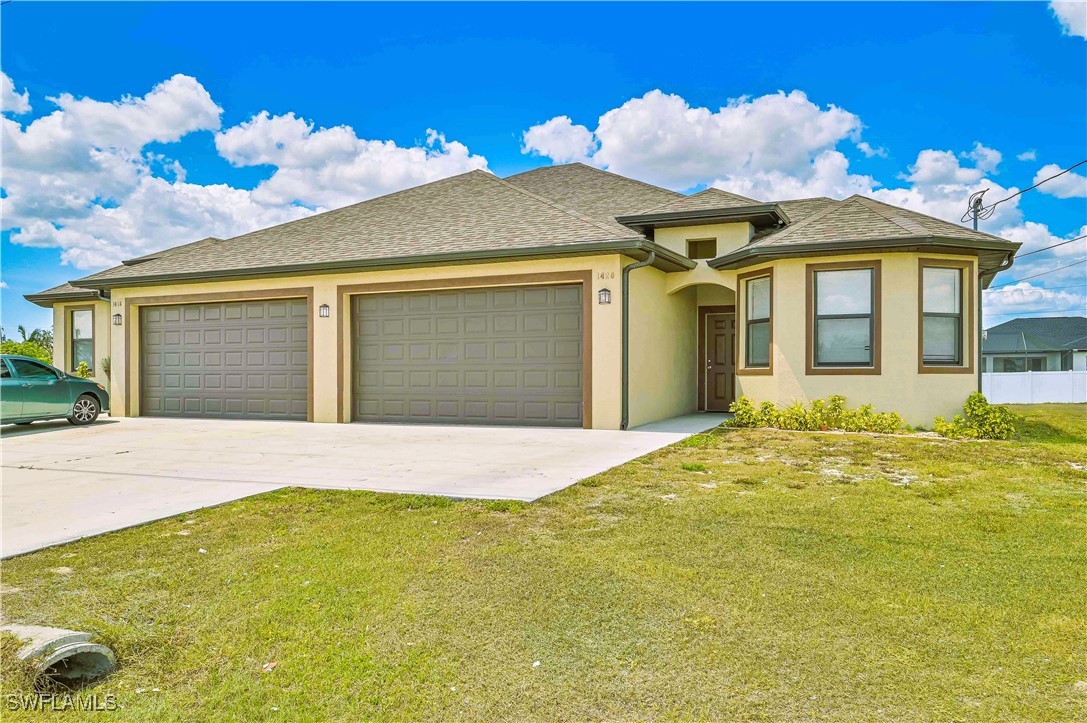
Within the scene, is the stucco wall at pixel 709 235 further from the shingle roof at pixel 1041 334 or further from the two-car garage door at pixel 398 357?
the shingle roof at pixel 1041 334

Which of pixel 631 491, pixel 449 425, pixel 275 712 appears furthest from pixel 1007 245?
pixel 275 712

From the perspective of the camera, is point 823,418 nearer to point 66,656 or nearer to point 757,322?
point 757,322

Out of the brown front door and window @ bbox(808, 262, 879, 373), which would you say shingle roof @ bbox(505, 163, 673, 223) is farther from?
window @ bbox(808, 262, 879, 373)

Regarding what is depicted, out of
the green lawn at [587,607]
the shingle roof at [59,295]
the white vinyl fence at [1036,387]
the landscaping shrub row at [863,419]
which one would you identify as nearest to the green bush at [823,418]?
the landscaping shrub row at [863,419]

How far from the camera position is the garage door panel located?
13.6m

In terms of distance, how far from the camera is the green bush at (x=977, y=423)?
33.3 ft

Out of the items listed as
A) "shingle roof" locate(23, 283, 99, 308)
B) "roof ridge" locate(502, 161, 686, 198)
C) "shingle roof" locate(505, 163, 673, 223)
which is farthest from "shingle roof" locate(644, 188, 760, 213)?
"shingle roof" locate(23, 283, 99, 308)

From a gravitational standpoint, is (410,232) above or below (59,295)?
above

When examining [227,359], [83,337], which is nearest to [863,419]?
[227,359]

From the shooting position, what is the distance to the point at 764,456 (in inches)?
314

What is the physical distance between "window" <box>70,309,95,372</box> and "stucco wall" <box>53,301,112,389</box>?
0.42 ft

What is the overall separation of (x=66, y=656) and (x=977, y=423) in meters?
11.5

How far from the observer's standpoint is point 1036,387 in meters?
19.7

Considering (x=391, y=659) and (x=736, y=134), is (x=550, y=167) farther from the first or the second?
Answer: (x=391, y=659)
